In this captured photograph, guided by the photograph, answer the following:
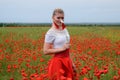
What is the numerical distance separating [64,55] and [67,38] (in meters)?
0.21

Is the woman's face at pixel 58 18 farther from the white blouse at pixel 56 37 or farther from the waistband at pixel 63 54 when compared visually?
the waistband at pixel 63 54

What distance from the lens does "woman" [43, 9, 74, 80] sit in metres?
4.23

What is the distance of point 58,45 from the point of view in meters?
4.32

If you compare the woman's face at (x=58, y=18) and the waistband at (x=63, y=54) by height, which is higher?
the woman's face at (x=58, y=18)

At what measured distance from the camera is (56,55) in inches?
172

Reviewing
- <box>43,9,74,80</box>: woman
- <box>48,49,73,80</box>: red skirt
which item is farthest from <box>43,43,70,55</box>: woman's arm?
<box>48,49,73,80</box>: red skirt

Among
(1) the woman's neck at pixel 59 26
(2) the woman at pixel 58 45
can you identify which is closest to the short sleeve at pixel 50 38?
(2) the woman at pixel 58 45

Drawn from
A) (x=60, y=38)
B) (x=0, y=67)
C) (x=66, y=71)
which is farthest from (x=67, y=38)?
(x=0, y=67)

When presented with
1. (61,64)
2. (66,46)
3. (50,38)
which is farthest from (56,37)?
(61,64)

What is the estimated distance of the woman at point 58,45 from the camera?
4230 millimetres

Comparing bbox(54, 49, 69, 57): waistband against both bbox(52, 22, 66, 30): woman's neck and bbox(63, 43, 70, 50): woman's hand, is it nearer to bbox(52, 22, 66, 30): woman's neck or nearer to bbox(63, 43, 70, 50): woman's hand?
bbox(63, 43, 70, 50): woman's hand

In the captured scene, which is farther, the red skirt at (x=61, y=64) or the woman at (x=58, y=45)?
the red skirt at (x=61, y=64)

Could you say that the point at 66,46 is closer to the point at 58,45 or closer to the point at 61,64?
the point at 58,45

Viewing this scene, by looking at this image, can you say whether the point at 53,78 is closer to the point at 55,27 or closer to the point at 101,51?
the point at 55,27
